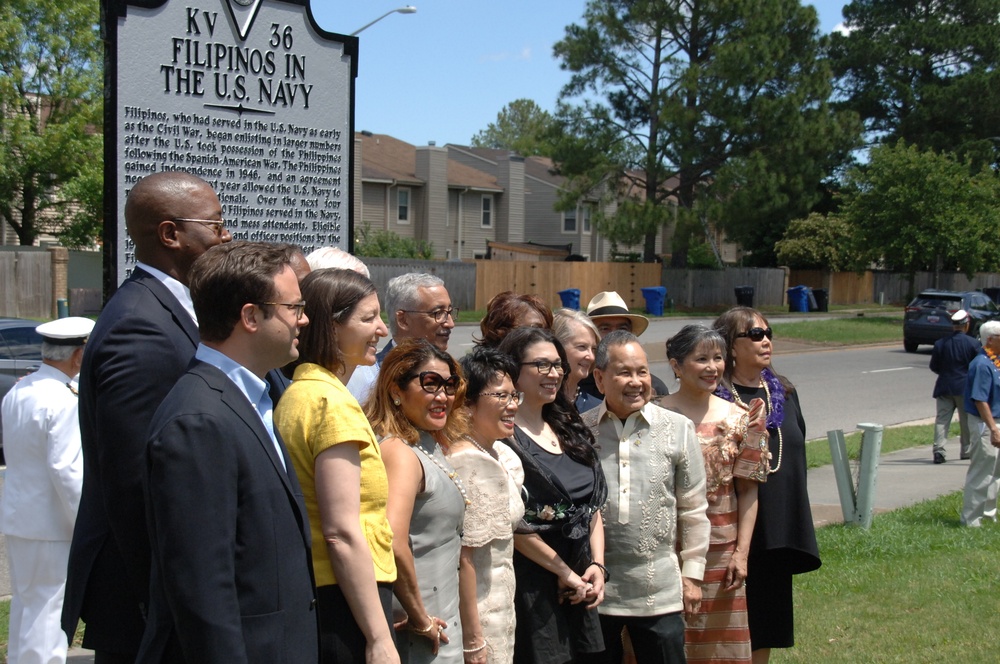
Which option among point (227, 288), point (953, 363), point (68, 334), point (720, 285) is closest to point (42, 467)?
point (68, 334)

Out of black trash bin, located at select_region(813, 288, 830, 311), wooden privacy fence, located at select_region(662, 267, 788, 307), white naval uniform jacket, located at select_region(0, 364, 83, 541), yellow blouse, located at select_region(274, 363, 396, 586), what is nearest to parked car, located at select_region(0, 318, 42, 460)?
white naval uniform jacket, located at select_region(0, 364, 83, 541)

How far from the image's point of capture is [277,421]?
3010 millimetres

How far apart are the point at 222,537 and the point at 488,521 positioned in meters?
1.48

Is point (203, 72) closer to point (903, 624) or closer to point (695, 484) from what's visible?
point (695, 484)

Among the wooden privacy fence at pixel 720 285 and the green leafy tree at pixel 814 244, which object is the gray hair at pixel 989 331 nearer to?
the wooden privacy fence at pixel 720 285

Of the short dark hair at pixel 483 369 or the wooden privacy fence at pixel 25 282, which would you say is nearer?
the short dark hair at pixel 483 369

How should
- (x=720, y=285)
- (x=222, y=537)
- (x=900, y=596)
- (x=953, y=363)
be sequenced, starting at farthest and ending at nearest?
(x=720, y=285) → (x=953, y=363) → (x=900, y=596) → (x=222, y=537)

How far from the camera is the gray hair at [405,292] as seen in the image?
178 inches

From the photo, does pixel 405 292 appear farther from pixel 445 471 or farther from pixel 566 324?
pixel 445 471

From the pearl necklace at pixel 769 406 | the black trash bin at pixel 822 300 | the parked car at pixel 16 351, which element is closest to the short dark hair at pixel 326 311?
the pearl necklace at pixel 769 406

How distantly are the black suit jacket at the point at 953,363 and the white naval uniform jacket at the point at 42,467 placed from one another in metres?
11.2

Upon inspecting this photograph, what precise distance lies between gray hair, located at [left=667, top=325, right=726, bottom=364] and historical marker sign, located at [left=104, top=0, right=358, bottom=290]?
180 cm

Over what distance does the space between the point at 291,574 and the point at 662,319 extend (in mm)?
34082

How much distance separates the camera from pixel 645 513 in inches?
175
